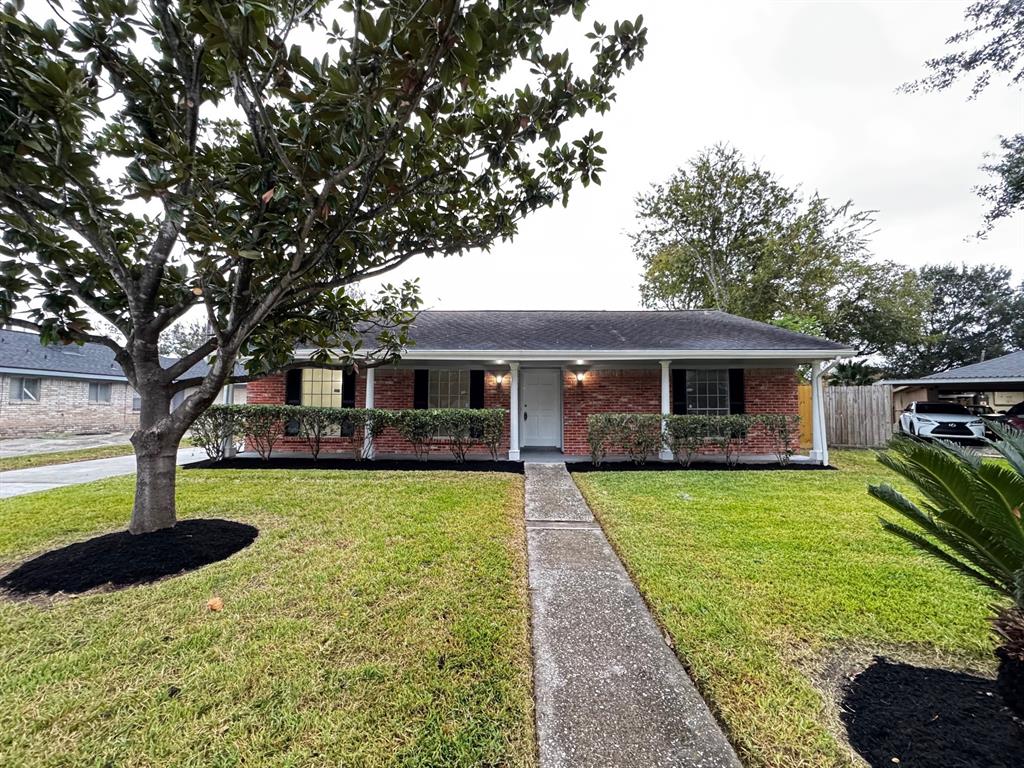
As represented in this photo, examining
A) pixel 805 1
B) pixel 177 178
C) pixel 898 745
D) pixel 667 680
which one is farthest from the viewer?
pixel 805 1

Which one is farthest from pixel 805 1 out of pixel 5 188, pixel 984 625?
pixel 5 188

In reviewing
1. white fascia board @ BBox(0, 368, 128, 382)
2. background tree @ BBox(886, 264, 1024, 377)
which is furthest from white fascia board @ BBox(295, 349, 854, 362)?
background tree @ BBox(886, 264, 1024, 377)

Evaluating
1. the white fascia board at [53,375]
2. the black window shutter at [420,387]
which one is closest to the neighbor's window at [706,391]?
the black window shutter at [420,387]

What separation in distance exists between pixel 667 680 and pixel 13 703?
317 cm

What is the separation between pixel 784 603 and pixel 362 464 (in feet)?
25.4

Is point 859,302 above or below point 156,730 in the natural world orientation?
above

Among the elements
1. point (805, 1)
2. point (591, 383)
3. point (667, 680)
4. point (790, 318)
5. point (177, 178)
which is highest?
point (805, 1)

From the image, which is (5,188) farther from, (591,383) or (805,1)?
(805,1)

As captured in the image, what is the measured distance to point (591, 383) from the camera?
9.82 meters

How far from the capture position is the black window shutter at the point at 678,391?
9773mm

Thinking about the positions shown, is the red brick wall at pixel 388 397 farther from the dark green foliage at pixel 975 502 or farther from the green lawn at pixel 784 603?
the dark green foliage at pixel 975 502

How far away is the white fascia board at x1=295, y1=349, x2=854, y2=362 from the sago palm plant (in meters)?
6.95

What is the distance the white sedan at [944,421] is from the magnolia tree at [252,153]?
1533cm

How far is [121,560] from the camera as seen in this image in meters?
3.33
